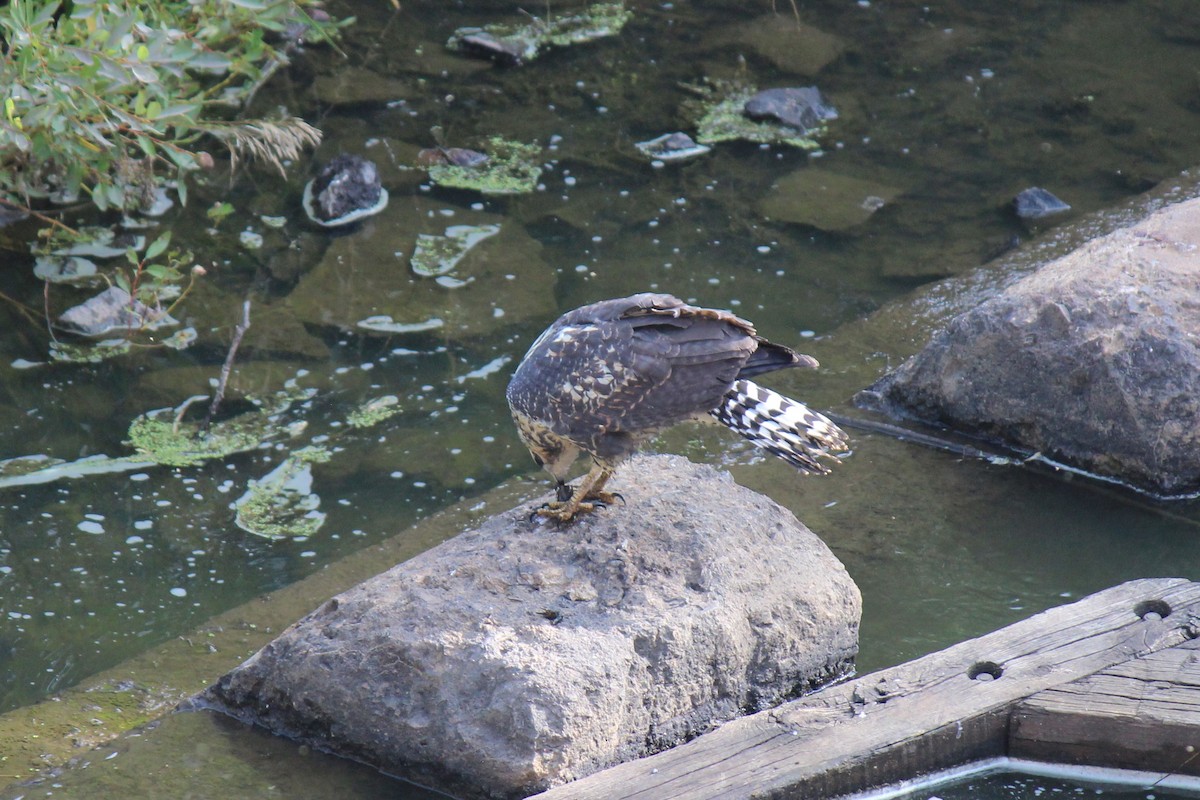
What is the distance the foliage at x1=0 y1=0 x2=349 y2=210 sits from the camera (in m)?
4.50

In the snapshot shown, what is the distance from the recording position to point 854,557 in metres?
4.06

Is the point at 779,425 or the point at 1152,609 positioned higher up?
the point at 779,425

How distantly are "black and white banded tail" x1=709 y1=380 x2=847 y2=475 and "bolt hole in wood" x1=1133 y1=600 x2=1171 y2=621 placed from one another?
88 centimetres

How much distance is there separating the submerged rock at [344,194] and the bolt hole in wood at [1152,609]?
426 centimetres

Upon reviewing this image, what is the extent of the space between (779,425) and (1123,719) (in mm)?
1143

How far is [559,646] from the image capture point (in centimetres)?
310

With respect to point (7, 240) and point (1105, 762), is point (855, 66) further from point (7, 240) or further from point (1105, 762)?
point (1105, 762)

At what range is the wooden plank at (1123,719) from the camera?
301cm

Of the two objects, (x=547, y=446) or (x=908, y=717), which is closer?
(x=908, y=717)

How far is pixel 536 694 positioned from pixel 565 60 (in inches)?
221

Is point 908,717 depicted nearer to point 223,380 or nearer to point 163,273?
point 223,380

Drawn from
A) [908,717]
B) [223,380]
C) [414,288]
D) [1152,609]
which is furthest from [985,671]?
[414,288]

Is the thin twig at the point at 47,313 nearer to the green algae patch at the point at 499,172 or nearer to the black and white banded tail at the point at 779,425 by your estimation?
the green algae patch at the point at 499,172

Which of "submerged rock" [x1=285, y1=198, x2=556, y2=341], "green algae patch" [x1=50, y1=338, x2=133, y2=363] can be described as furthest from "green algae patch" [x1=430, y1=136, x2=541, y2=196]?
"green algae patch" [x1=50, y1=338, x2=133, y2=363]
